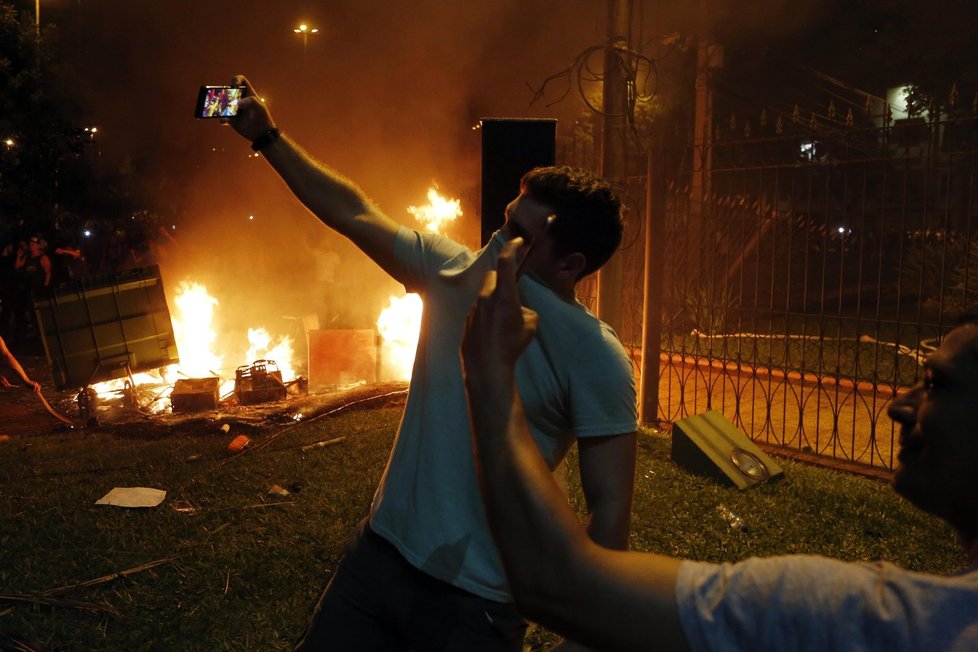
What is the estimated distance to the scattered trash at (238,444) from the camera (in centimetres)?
702

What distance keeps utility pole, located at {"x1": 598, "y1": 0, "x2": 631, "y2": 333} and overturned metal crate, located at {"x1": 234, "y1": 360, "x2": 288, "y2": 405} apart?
4.63 meters

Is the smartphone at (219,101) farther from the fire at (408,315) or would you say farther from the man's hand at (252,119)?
the fire at (408,315)

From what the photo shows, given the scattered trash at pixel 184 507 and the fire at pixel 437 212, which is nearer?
the scattered trash at pixel 184 507

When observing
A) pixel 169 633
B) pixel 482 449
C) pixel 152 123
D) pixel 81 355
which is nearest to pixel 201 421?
pixel 81 355

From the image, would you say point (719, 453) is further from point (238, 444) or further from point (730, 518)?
point (238, 444)

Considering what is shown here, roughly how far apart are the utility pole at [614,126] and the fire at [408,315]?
15.3 ft

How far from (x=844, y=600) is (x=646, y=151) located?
6944 mm

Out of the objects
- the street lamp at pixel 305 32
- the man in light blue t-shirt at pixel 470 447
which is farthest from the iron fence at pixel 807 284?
the street lamp at pixel 305 32

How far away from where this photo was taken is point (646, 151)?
7.50 metres

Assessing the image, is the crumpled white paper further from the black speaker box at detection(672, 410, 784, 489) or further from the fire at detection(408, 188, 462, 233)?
the fire at detection(408, 188, 462, 233)

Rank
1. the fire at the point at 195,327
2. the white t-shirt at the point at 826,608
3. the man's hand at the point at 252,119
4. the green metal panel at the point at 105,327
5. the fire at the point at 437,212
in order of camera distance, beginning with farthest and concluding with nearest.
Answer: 1. the fire at the point at 195,327
2. the fire at the point at 437,212
3. the green metal panel at the point at 105,327
4. the man's hand at the point at 252,119
5. the white t-shirt at the point at 826,608

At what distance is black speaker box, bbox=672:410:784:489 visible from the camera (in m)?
6.01

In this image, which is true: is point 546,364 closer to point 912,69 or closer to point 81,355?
point 81,355

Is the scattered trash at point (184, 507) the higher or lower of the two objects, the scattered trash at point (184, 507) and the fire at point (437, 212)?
the lower
